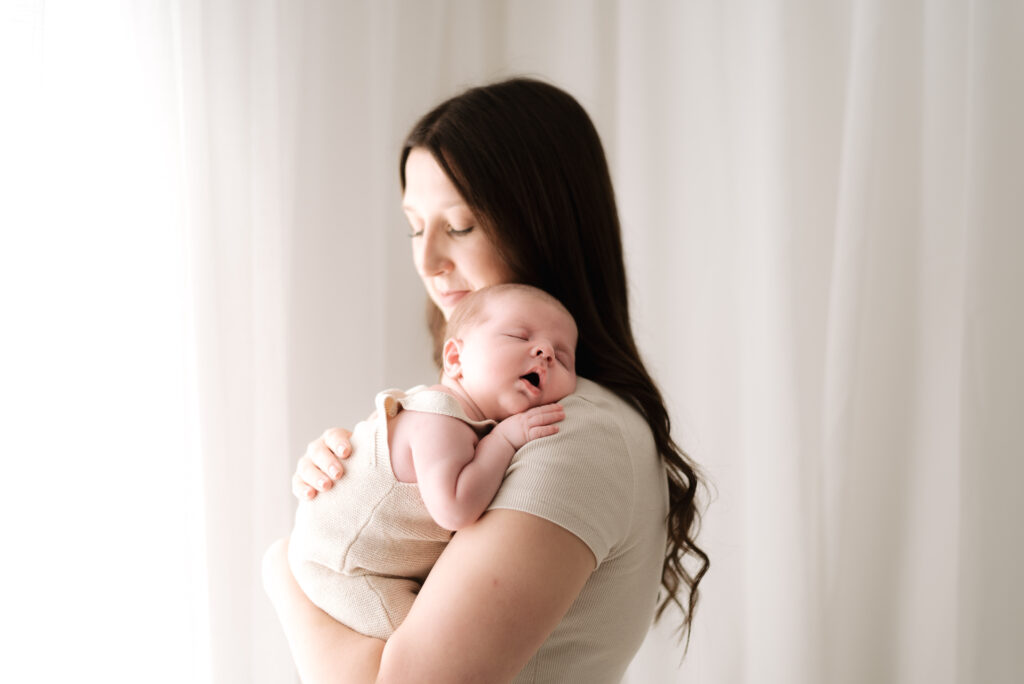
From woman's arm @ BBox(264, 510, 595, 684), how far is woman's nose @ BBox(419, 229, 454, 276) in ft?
1.73

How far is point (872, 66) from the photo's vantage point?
5.42 ft

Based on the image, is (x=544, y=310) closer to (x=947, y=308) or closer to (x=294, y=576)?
(x=294, y=576)

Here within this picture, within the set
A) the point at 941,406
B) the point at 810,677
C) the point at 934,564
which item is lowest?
the point at 810,677

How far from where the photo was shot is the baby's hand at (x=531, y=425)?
979mm

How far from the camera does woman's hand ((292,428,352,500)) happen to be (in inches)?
44.6

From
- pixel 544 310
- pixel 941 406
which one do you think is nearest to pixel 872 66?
pixel 941 406

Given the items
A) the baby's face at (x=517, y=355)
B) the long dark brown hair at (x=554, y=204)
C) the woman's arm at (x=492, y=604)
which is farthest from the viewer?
the long dark brown hair at (x=554, y=204)

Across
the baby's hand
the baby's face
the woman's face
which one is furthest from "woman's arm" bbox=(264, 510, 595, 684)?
the woman's face

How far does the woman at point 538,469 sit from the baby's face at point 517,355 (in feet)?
0.17

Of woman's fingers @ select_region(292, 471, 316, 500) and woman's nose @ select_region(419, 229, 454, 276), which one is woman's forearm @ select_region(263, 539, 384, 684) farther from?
woman's nose @ select_region(419, 229, 454, 276)

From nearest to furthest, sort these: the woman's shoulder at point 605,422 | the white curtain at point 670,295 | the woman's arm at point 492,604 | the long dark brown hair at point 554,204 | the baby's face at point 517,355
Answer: the woman's arm at point 492,604 < the woman's shoulder at point 605,422 < the baby's face at point 517,355 < the long dark brown hair at point 554,204 < the white curtain at point 670,295

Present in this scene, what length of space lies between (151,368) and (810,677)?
1.55 m

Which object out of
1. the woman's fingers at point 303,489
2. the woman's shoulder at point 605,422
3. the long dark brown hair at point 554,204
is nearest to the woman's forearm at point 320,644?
the woman's fingers at point 303,489

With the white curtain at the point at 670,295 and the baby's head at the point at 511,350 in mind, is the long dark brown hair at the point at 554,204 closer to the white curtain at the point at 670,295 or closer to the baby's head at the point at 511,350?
the baby's head at the point at 511,350
